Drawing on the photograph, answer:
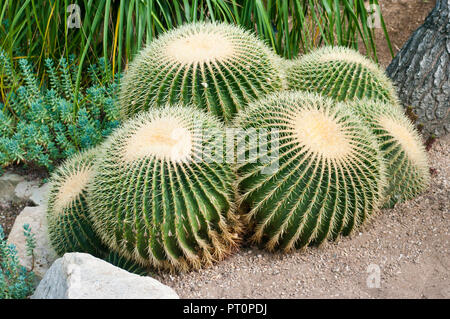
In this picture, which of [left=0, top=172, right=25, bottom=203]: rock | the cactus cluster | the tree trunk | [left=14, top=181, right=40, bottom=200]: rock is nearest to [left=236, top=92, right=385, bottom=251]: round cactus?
the cactus cluster

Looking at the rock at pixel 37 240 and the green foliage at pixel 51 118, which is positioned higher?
the green foliage at pixel 51 118

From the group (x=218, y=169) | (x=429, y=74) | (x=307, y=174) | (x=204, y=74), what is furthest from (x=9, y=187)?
(x=429, y=74)

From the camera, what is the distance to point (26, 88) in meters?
3.95

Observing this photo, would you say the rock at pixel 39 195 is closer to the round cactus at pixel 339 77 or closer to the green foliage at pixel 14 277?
the green foliage at pixel 14 277

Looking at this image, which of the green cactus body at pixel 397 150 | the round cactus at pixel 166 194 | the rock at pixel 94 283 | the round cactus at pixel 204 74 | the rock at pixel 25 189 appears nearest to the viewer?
the rock at pixel 94 283

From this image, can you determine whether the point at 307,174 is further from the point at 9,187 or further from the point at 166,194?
the point at 9,187

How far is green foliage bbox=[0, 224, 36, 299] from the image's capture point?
2.47m

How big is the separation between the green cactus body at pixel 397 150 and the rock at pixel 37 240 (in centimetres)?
176

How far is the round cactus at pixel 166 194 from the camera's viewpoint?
224cm

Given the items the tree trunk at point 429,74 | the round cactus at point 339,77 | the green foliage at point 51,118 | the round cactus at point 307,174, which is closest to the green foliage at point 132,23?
the green foliage at point 51,118

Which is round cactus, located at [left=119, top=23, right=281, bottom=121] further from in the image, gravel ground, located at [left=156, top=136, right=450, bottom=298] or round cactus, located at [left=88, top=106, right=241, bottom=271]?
gravel ground, located at [left=156, top=136, right=450, bottom=298]
